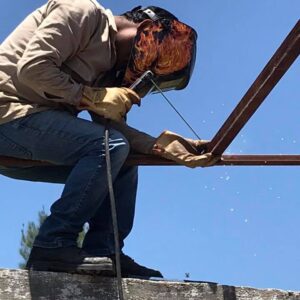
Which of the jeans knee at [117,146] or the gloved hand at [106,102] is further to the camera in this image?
the gloved hand at [106,102]

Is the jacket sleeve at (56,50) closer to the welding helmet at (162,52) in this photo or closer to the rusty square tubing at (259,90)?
the welding helmet at (162,52)

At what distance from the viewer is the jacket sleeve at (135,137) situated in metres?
3.58

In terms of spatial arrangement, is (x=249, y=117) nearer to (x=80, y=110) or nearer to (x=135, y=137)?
(x=135, y=137)

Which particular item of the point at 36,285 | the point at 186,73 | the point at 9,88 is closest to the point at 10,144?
the point at 9,88

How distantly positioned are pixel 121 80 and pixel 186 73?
39 centimetres

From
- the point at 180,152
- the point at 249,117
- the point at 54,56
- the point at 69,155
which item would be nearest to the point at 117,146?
the point at 69,155

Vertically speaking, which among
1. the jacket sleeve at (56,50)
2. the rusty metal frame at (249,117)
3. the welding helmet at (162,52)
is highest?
the welding helmet at (162,52)

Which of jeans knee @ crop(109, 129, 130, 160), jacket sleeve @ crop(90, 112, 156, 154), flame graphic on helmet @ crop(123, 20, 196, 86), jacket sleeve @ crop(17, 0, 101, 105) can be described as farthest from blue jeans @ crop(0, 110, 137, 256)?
flame graphic on helmet @ crop(123, 20, 196, 86)

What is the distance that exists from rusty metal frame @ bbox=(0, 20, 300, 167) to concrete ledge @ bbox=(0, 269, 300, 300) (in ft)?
2.12

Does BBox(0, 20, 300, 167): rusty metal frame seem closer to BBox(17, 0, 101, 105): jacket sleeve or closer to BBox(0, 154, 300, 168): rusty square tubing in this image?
BBox(0, 154, 300, 168): rusty square tubing

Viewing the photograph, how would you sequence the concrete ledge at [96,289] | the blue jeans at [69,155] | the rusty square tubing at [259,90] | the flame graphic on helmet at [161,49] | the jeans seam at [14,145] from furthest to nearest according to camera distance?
the flame graphic on helmet at [161,49] < the jeans seam at [14,145] < the blue jeans at [69,155] < the concrete ledge at [96,289] < the rusty square tubing at [259,90]

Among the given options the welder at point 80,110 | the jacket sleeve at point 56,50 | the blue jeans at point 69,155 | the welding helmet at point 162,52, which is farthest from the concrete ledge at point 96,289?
the welding helmet at point 162,52

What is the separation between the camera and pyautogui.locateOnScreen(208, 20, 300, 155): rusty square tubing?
2889 millimetres

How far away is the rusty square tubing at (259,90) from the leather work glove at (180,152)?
6 centimetres
